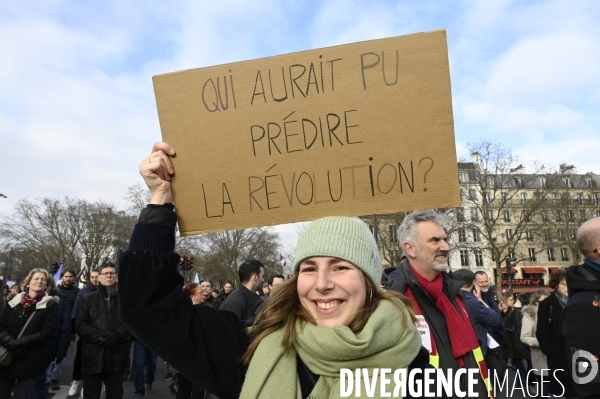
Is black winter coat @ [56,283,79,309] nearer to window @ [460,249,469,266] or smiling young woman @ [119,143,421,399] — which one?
smiling young woman @ [119,143,421,399]

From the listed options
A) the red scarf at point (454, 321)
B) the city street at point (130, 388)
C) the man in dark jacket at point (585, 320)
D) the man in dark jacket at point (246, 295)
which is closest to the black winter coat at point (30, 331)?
the man in dark jacket at point (246, 295)

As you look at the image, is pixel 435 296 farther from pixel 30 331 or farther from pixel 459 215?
pixel 459 215

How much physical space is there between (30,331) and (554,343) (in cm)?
630

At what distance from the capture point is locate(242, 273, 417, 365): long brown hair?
67.0 inches

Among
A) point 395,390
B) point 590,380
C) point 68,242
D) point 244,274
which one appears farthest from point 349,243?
point 68,242

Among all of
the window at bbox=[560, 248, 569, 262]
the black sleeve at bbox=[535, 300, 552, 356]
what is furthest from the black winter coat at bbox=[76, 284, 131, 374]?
the window at bbox=[560, 248, 569, 262]

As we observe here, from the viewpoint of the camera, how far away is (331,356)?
1575mm

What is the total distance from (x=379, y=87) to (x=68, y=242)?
5960 centimetres

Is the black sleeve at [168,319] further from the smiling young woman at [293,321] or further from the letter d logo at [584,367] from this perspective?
the letter d logo at [584,367]

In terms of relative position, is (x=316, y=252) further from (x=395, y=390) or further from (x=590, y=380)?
(x=590, y=380)

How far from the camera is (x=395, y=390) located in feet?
5.06

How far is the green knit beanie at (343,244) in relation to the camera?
5.68ft

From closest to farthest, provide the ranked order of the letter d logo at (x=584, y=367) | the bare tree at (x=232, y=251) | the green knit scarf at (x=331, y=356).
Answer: the green knit scarf at (x=331, y=356) < the letter d logo at (x=584, y=367) < the bare tree at (x=232, y=251)

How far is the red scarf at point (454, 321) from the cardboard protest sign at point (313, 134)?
1.07 metres
